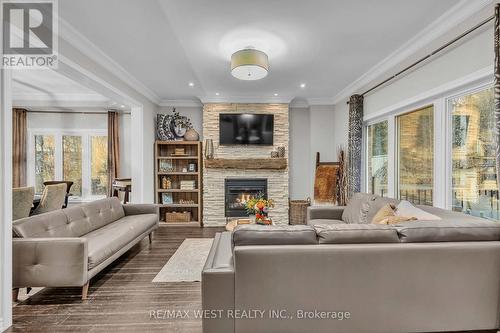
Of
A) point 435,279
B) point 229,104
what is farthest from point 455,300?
point 229,104

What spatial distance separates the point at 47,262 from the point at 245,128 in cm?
400

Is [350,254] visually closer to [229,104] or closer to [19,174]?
[229,104]

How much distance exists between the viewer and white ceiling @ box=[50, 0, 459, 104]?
2396 mm

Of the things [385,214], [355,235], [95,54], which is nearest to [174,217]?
[95,54]

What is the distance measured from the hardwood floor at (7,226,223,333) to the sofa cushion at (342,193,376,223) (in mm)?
2151

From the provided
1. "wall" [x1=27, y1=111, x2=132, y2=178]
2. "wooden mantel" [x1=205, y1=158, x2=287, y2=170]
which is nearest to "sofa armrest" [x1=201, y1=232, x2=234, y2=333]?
"wooden mantel" [x1=205, y1=158, x2=287, y2=170]

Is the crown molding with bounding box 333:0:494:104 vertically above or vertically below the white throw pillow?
above

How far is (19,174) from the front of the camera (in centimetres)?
584

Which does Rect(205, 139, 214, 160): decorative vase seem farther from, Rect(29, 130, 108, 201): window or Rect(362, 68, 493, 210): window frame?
Rect(362, 68, 493, 210): window frame

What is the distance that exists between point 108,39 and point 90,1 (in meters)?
0.76

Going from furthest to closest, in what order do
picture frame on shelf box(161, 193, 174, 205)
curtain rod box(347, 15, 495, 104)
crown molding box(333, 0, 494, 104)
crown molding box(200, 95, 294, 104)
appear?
picture frame on shelf box(161, 193, 174, 205)
crown molding box(200, 95, 294, 104)
crown molding box(333, 0, 494, 104)
curtain rod box(347, 15, 495, 104)

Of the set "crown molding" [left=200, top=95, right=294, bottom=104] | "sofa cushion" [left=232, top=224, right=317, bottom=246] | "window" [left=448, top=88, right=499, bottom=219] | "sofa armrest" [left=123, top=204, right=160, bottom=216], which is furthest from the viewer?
"crown molding" [left=200, top=95, right=294, bottom=104]

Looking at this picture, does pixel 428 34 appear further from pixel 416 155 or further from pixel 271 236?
pixel 271 236

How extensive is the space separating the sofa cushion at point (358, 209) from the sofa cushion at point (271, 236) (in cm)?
176
